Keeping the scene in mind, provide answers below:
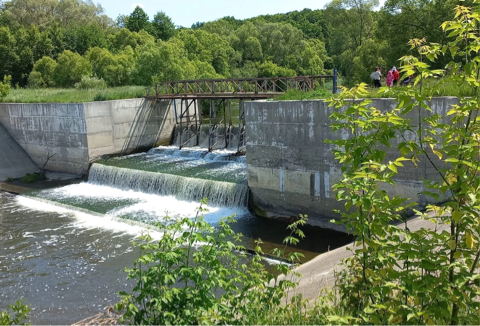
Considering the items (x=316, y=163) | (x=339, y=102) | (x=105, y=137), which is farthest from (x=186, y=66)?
(x=339, y=102)

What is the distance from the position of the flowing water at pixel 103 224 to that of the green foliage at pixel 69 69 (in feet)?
42.5

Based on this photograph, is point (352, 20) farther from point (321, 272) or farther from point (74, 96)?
point (321, 272)

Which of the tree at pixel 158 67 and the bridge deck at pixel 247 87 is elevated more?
the tree at pixel 158 67

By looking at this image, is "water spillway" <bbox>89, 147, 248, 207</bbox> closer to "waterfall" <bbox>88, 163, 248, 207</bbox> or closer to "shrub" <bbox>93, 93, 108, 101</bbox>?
"waterfall" <bbox>88, 163, 248, 207</bbox>

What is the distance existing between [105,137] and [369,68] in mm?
13590

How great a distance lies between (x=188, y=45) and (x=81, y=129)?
2478 centimetres

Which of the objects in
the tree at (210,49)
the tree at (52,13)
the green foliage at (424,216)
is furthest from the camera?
the tree at (52,13)

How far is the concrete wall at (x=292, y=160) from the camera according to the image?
11586 mm

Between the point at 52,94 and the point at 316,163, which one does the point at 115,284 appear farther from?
the point at 52,94

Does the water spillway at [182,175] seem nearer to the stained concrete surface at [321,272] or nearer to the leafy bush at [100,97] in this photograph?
the leafy bush at [100,97]

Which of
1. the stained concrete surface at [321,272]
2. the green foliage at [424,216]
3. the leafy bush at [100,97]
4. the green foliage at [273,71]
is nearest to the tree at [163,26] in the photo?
the green foliage at [273,71]

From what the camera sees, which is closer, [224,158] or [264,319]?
[264,319]

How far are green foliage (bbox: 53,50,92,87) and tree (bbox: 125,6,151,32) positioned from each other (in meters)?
22.4

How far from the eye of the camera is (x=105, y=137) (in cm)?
1991
